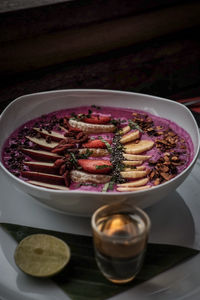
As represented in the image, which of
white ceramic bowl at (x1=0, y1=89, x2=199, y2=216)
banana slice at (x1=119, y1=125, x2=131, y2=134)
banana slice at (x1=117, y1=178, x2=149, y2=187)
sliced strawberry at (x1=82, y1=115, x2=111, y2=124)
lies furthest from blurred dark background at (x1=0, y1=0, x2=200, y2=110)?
banana slice at (x1=117, y1=178, x2=149, y2=187)

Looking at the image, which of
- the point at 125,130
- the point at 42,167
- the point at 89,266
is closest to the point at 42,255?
the point at 89,266

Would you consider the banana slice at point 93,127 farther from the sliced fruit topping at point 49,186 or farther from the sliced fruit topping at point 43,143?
the sliced fruit topping at point 49,186

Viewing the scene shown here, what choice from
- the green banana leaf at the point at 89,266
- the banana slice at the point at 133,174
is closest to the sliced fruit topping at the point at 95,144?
the banana slice at the point at 133,174

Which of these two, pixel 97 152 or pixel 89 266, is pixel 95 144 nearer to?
pixel 97 152

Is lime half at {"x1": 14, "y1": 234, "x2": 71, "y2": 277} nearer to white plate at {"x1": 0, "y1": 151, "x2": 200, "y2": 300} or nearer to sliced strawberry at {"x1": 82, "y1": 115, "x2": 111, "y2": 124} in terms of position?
white plate at {"x1": 0, "y1": 151, "x2": 200, "y2": 300}

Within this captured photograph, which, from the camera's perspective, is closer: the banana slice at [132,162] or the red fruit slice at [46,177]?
the red fruit slice at [46,177]

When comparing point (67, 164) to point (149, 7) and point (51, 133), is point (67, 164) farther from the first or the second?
point (149, 7)
